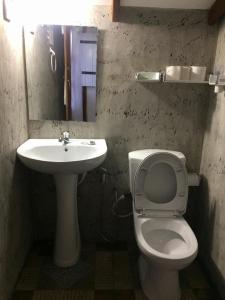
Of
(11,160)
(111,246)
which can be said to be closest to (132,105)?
(11,160)

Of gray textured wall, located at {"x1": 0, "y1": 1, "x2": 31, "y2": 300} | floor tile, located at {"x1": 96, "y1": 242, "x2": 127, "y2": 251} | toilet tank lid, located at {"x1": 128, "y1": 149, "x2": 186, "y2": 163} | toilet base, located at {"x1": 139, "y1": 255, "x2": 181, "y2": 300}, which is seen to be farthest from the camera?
floor tile, located at {"x1": 96, "y1": 242, "x2": 127, "y2": 251}

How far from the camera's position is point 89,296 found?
1.64m

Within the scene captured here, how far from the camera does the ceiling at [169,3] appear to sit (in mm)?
1678

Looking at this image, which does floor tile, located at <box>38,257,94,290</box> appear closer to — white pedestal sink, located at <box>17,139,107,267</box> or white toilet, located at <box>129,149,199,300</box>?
white pedestal sink, located at <box>17,139,107,267</box>

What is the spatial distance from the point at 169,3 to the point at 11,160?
1.42 m

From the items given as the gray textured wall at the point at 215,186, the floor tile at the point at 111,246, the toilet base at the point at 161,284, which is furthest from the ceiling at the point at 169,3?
the floor tile at the point at 111,246

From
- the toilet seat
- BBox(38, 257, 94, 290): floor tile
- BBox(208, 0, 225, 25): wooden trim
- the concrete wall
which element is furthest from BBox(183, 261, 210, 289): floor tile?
BBox(208, 0, 225, 25): wooden trim

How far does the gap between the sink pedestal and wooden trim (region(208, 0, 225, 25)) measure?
1388mm

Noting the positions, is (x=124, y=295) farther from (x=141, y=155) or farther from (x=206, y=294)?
(x=141, y=155)

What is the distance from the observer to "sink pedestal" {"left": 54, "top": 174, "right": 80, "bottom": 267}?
1761mm

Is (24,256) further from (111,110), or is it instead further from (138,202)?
(111,110)

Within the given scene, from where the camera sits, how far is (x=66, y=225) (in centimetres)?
183

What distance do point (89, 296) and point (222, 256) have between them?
0.88m

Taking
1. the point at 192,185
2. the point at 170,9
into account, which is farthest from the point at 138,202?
the point at 170,9
